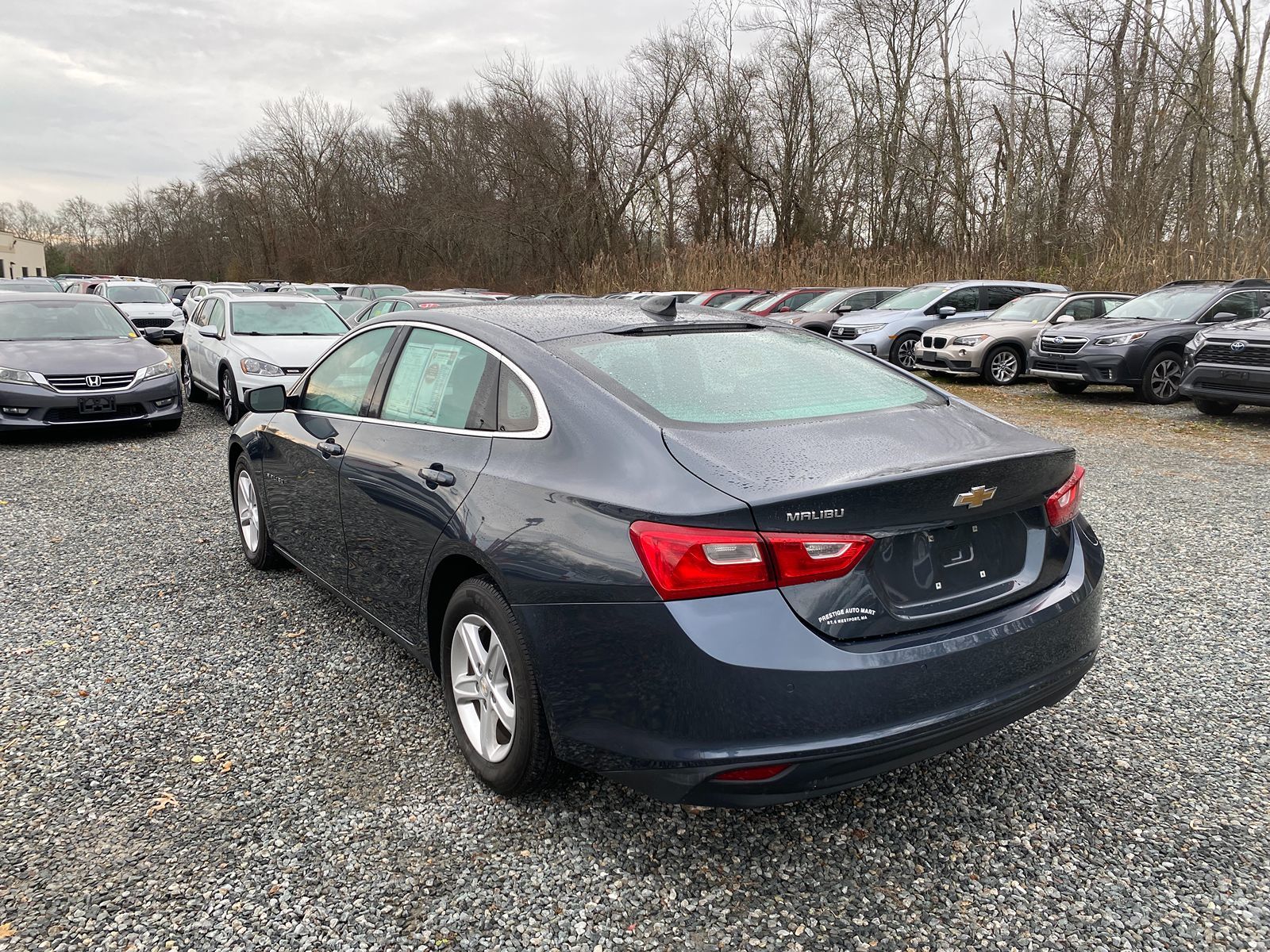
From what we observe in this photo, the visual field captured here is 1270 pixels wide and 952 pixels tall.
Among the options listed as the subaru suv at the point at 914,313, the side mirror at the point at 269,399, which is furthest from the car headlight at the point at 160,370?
the subaru suv at the point at 914,313

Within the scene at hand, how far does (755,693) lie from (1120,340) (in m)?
12.5

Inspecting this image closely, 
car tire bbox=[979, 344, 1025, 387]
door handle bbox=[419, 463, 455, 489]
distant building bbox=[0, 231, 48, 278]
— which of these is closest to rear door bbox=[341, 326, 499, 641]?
door handle bbox=[419, 463, 455, 489]

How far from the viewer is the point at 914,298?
16844 mm

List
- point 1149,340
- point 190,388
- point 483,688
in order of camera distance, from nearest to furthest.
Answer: point 483,688 → point 1149,340 → point 190,388

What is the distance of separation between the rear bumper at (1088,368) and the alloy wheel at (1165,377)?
0.31 m

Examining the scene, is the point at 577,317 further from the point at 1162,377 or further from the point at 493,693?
the point at 1162,377

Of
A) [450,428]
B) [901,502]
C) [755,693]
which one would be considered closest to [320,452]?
[450,428]

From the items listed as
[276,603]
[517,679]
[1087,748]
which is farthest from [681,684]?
[276,603]

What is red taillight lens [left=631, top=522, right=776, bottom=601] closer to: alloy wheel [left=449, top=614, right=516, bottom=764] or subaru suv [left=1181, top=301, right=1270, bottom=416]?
alloy wheel [left=449, top=614, right=516, bottom=764]

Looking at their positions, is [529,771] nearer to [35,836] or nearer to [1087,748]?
[35,836]

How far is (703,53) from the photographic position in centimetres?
3619

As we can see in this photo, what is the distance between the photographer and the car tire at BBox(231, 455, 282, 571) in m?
4.85

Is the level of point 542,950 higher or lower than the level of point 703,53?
lower

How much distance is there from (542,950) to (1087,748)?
6.83 ft
